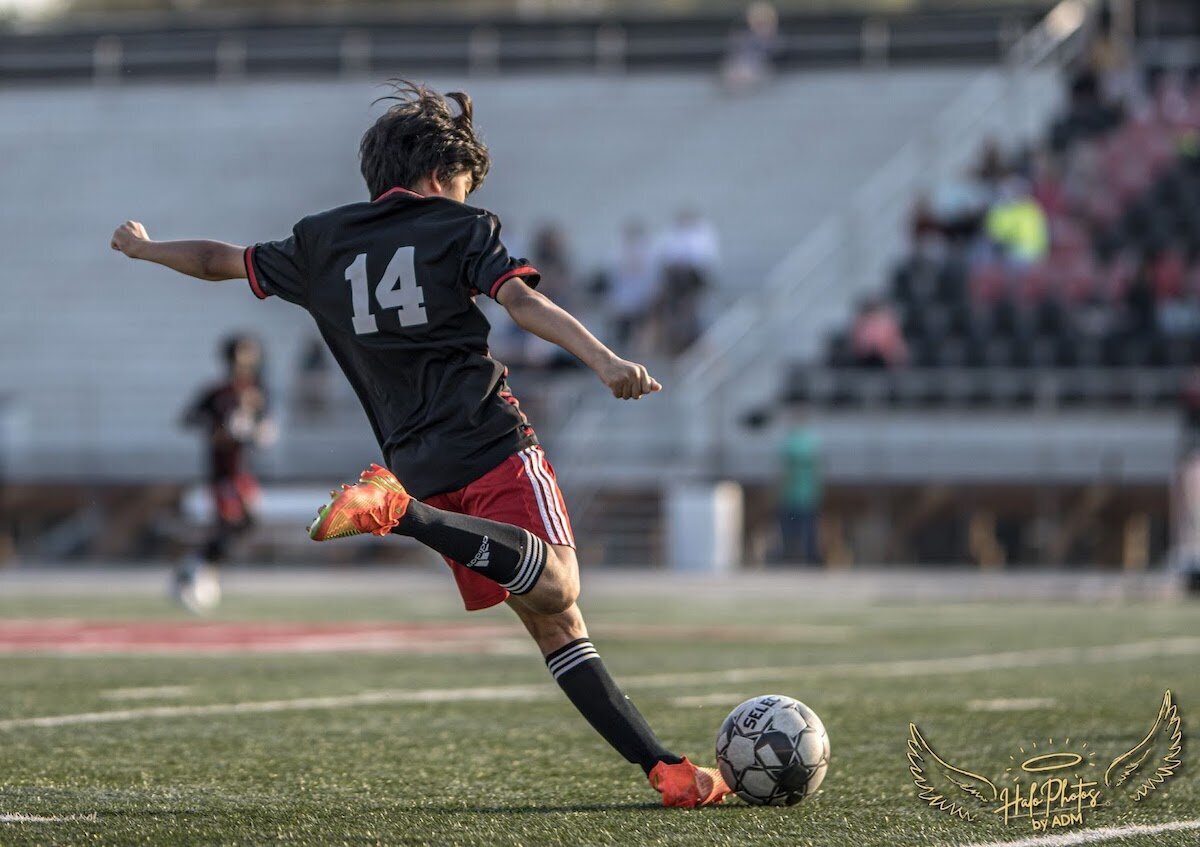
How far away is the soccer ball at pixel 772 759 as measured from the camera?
204 inches

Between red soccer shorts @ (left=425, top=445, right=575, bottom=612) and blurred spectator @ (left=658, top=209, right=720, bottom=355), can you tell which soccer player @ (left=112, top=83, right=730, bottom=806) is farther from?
blurred spectator @ (left=658, top=209, right=720, bottom=355)

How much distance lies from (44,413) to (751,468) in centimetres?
835

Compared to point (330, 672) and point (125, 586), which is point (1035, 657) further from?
point (125, 586)

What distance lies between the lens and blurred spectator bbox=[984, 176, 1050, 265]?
22.7m

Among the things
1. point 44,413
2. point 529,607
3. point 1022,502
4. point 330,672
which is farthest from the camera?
point 44,413

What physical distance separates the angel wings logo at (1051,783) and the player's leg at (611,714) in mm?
556

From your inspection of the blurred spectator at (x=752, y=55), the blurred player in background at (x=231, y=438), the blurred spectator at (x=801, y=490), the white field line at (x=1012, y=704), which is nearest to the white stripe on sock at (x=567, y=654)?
the white field line at (x=1012, y=704)

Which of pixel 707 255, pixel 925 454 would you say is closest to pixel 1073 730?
pixel 925 454

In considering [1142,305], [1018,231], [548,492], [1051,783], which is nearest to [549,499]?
[548,492]

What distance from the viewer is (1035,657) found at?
10.7 m

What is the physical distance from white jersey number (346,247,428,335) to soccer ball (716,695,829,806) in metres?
1.30

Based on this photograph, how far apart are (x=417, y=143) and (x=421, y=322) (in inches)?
19.4

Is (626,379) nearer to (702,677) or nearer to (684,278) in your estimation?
(702,677)

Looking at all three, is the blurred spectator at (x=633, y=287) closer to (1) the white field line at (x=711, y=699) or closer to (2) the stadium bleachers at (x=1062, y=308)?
(2) the stadium bleachers at (x=1062, y=308)
